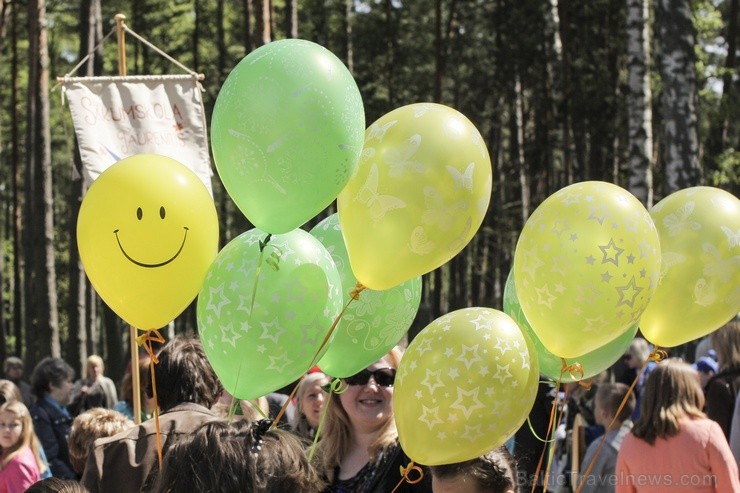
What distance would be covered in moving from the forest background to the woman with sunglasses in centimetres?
1235

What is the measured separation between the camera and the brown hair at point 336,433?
15.2 feet

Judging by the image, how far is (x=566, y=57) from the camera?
24297 millimetres

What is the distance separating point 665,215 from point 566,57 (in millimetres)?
20733

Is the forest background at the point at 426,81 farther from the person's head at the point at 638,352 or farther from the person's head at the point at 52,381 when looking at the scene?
the person's head at the point at 638,352

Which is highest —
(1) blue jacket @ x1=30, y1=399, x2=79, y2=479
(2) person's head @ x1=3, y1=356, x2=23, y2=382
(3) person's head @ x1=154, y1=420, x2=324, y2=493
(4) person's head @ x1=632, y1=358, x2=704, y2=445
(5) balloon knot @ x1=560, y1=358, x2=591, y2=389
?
(3) person's head @ x1=154, y1=420, x2=324, y2=493

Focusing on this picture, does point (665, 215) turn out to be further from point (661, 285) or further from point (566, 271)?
point (566, 271)

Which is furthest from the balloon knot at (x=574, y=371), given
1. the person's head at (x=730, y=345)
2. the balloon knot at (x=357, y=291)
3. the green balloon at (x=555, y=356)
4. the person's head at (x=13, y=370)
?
the person's head at (x=13, y=370)

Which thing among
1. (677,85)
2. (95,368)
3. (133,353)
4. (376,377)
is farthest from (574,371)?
(95,368)

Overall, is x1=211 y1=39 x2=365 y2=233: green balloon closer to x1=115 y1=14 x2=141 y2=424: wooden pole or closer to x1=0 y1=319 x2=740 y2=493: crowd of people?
x1=0 y1=319 x2=740 y2=493: crowd of people

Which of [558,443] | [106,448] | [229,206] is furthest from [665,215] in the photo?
[229,206]

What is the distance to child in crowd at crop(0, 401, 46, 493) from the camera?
20.8 feet

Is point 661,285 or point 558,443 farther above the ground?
point 661,285

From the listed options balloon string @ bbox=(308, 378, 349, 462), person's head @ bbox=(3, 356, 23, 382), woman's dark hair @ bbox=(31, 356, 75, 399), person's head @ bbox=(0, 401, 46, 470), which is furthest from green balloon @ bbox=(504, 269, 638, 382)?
person's head @ bbox=(3, 356, 23, 382)

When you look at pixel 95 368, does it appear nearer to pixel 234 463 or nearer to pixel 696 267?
pixel 696 267
